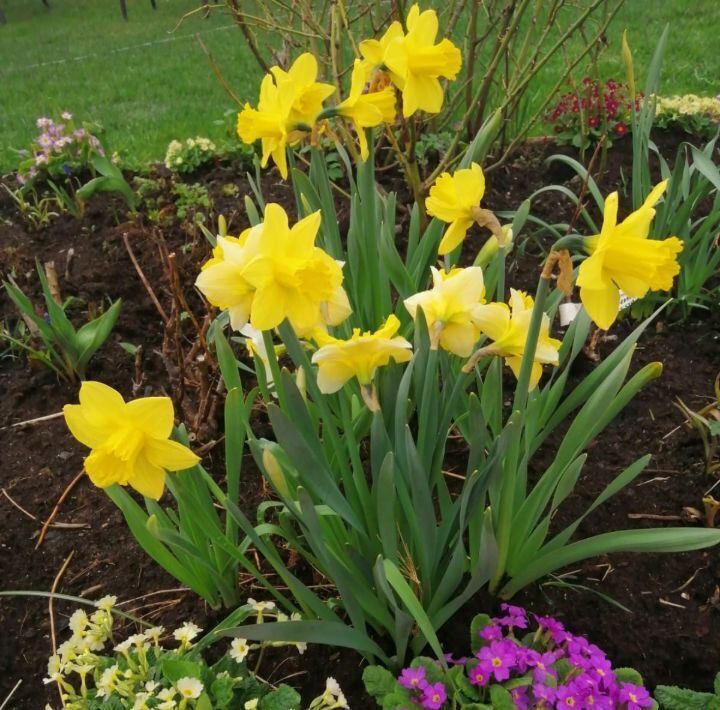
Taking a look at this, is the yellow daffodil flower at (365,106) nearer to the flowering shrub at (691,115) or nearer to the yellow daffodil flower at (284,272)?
the yellow daffodil flower at (284,272)

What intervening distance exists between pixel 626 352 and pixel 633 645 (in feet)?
1.93

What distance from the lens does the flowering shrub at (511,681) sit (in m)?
1.15

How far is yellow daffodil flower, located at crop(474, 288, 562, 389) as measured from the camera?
1.07 meters

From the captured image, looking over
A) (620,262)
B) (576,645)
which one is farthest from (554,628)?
(620,262)

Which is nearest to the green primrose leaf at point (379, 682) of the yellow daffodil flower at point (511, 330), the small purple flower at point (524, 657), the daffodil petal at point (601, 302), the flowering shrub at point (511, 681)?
the flowering shrub at point (511, 681)

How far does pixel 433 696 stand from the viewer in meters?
1.15

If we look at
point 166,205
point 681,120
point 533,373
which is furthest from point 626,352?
point 681,120

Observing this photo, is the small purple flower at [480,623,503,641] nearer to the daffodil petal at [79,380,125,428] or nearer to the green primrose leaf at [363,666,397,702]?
the green primrose leaf at [363,666,397,702]

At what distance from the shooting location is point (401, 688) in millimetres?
1178

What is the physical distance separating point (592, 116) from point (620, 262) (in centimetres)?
264

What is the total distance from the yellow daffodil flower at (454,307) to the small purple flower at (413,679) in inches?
21.1

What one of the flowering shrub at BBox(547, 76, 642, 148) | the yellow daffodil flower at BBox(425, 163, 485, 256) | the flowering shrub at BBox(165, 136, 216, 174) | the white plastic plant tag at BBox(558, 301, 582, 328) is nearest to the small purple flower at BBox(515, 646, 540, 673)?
the yellow daffodil flower at BBox(425, 163, 485, 256)

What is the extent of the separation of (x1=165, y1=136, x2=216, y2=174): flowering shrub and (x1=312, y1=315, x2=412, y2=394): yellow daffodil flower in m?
2.50

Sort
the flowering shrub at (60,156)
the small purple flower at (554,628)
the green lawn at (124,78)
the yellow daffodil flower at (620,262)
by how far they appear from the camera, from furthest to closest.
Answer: the green lawn at (124,78)
the flowering shrub at (60,156)
the small purple flower at (554,628)
the yellow daffodil flower at (620,262)
